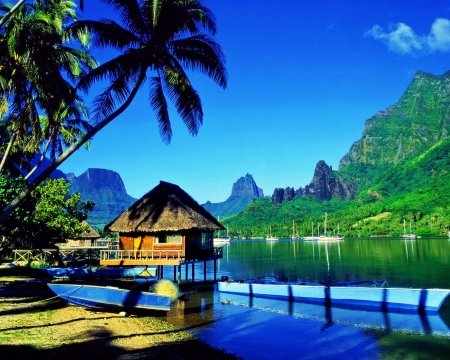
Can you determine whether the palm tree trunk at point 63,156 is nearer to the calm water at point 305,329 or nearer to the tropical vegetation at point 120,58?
the tropical vegetation at point 120,58

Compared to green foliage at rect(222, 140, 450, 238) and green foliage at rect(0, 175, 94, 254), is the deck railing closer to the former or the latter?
green foliage at rect(0, 175, 94, 254)

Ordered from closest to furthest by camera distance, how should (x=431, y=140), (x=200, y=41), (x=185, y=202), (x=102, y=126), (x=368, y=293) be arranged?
(x=102, y=126) < (x=200, y=41) < (x=368, y=293) < (x=185, y=202) < (x=431, y=140)

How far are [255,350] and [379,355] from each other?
4.38 metres

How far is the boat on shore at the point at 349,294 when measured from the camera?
1942 centimetres

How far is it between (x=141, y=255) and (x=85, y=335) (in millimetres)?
10376

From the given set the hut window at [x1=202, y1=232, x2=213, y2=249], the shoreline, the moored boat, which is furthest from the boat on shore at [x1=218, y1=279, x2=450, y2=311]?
the shoreline

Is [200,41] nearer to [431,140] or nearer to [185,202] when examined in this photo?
[185,202]

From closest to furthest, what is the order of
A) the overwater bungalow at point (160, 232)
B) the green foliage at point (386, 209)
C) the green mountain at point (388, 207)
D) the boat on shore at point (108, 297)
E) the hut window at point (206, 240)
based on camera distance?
the boat on shore at point (108, 297), the overwater bungalow at point (160, 232), the hut window at point (206, 240), the green foliage at point (386, 209), the green mountain at point (388, 207)

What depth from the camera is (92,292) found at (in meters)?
16.2

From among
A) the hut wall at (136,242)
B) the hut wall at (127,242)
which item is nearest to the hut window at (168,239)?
the hut wall at (136,242)

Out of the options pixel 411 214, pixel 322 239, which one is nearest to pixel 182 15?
pixel 322 239

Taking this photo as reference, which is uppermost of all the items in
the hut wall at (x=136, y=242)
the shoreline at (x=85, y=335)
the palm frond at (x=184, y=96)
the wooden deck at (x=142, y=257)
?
the palm frond at (x=184, y=96)

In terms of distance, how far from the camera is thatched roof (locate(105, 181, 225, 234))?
73.5 feet

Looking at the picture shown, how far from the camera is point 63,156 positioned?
11.4m
